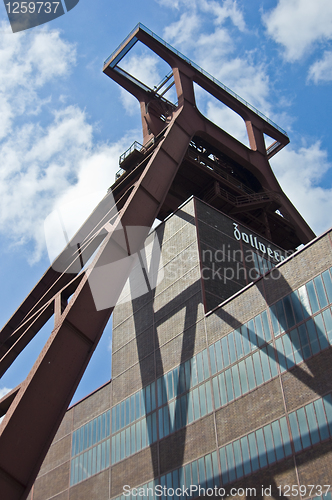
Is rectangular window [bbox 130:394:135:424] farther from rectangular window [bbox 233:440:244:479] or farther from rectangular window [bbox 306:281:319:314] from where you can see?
rectangular window [bbox 306:281:319:314]

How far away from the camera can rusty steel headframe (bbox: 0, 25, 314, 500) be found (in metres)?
10.7

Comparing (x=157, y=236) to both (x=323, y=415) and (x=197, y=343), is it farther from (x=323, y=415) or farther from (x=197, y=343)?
(x=323, y=415)

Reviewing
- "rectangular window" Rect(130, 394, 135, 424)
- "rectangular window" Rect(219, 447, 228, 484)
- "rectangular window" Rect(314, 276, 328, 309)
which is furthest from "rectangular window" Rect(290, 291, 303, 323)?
"rectangular window" Rect(130, 394, 135, 424)

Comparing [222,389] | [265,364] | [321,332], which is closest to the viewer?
[321,332]

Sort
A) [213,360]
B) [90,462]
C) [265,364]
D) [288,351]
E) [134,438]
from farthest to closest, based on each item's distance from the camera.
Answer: [90,462], [134,438], [213,360], [265,364], [288,351]

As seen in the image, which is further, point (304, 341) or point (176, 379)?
point (176, 379)

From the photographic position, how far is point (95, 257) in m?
14.3

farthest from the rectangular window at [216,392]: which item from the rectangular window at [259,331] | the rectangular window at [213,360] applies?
the rectangular window at [259,331]

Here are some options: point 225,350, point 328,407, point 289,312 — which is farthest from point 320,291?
point 225,350

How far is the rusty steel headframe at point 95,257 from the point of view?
1070cm

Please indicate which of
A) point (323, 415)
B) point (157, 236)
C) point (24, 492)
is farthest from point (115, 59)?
point (24, 492)

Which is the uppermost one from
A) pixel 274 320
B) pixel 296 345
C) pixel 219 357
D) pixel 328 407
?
pixel 274 320

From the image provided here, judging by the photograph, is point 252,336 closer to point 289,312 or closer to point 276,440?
point 289,312

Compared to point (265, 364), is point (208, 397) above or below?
below
